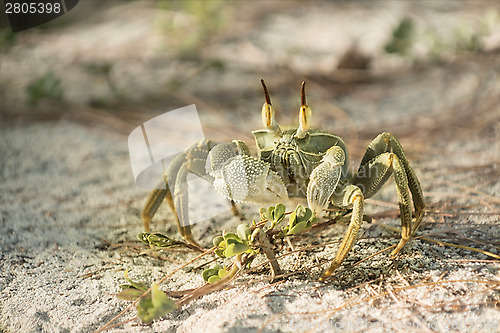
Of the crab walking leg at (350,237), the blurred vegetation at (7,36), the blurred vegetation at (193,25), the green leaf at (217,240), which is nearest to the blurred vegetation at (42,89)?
the blurred vegetation at (7,36)

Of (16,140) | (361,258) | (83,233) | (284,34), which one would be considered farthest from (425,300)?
(284,34)

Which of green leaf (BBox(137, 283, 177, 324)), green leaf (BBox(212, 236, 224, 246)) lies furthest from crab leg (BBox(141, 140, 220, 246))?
green leaf (BBox(137, 283, 177, 324))

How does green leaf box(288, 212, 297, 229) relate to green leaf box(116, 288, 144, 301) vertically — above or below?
above

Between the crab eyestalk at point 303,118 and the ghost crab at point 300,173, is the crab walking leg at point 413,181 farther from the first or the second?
the crab eyestalk at point 303,118

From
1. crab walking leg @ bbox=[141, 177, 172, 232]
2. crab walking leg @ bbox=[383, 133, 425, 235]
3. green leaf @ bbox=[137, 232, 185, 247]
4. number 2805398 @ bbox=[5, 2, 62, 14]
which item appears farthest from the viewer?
number 2805398 @ bbox=[5, 2, 62, 14]

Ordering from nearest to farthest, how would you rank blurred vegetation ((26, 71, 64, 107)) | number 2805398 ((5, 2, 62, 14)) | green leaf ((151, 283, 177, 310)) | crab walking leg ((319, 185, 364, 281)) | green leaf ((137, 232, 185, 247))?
green leaf ((151, 283, 177, 310)) → crab walking leg ((319, 185, 364, 281)) → green leaf ((137, 232, 185, 247)) → blurred vegetation ((26, 71, 64, 107)) → number 2805398 ((5, 2, 62, 14))

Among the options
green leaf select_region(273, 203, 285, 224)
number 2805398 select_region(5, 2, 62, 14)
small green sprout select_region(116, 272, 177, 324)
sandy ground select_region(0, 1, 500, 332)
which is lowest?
sandy ground select_region(0, 1, 500, 332)

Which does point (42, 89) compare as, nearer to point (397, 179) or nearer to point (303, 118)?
point (303, 118)

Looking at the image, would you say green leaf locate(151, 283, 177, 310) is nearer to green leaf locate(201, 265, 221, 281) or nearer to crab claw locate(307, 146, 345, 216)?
green leaf locate(201, 265, 221, 281)

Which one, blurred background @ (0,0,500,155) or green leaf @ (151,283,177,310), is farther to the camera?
blurred background @ (0,0,500,155)
